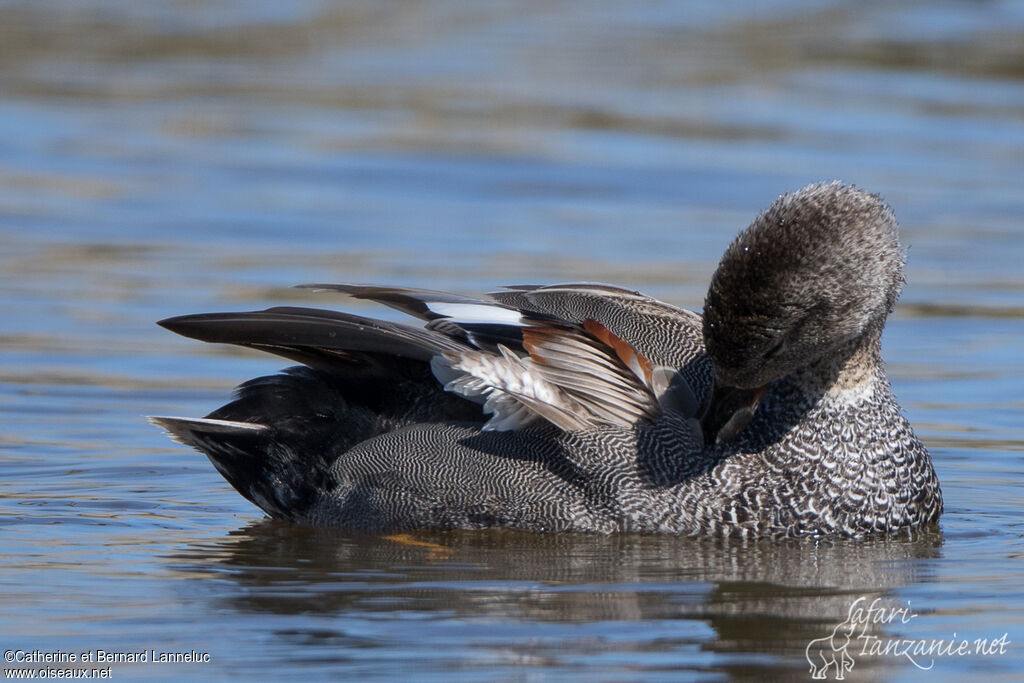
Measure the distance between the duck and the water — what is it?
15cm

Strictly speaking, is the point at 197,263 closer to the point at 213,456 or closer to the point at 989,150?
the point at 213,456

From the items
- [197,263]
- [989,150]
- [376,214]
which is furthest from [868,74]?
[197,263]

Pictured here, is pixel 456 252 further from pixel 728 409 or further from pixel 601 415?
pixel 728 409

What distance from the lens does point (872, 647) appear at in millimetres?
5684

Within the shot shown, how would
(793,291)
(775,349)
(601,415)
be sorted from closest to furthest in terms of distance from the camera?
(793,291) < (775,349) < (601,415)

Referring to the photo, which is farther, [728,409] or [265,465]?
[265,465]

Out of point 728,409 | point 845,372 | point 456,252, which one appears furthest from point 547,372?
point 456,252

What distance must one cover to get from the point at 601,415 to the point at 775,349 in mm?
699

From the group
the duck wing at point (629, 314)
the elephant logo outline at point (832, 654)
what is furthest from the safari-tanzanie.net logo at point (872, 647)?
the duck wing at point (629, 314)

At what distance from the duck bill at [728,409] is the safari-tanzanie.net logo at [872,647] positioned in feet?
3.73

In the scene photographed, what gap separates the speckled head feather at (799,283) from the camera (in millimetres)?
6574

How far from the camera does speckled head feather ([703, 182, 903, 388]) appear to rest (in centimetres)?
657

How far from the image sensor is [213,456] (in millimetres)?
7367

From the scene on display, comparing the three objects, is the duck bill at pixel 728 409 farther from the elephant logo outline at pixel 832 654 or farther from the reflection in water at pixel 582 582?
the elephant logo outline at pixel 832 654
